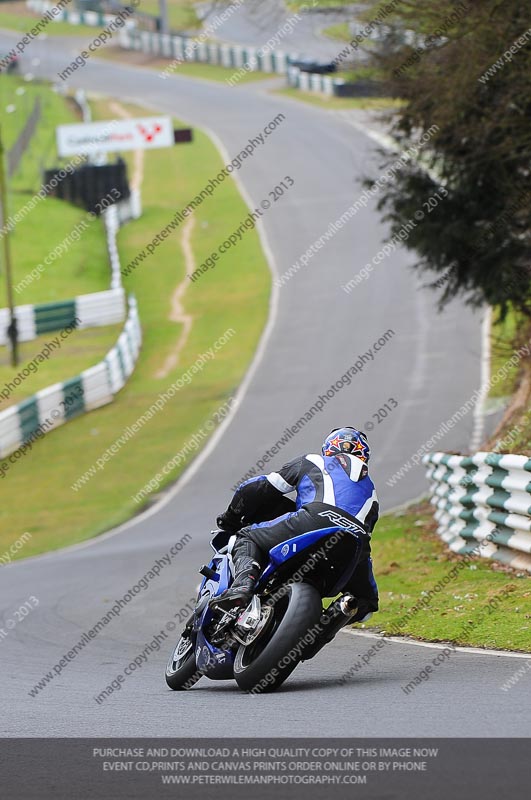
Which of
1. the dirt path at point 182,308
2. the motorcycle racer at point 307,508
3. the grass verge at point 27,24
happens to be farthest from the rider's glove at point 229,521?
the grass verge at point 27,24

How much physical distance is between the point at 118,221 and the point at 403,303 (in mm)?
14848

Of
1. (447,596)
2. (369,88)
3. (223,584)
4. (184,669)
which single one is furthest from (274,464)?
(223,584)

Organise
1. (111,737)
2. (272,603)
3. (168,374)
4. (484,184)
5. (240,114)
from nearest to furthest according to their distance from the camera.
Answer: (111,737) → (272,603) → (484,184) → (168,374) → (240,114)

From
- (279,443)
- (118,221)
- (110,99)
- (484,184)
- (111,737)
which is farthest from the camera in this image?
(110,99)

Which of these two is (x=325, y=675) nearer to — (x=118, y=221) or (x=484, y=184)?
(x=484, y=184)

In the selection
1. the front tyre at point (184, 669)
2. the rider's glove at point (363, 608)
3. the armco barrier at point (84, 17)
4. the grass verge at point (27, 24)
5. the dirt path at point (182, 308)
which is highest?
the rider's glove at point (363, 608)

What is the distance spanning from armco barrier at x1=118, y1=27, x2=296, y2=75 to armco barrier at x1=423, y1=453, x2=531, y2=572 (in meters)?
60.1

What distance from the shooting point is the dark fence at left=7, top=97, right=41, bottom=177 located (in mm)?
53219

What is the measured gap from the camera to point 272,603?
24.1 feet

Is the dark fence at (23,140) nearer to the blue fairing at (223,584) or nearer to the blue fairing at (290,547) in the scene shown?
the blue fairing at (223,584)

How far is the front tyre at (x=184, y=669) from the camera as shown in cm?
796

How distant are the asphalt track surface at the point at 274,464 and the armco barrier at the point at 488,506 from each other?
7.24 ft

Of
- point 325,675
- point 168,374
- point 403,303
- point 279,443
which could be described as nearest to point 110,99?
point 403,303

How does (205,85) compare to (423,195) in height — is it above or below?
below
